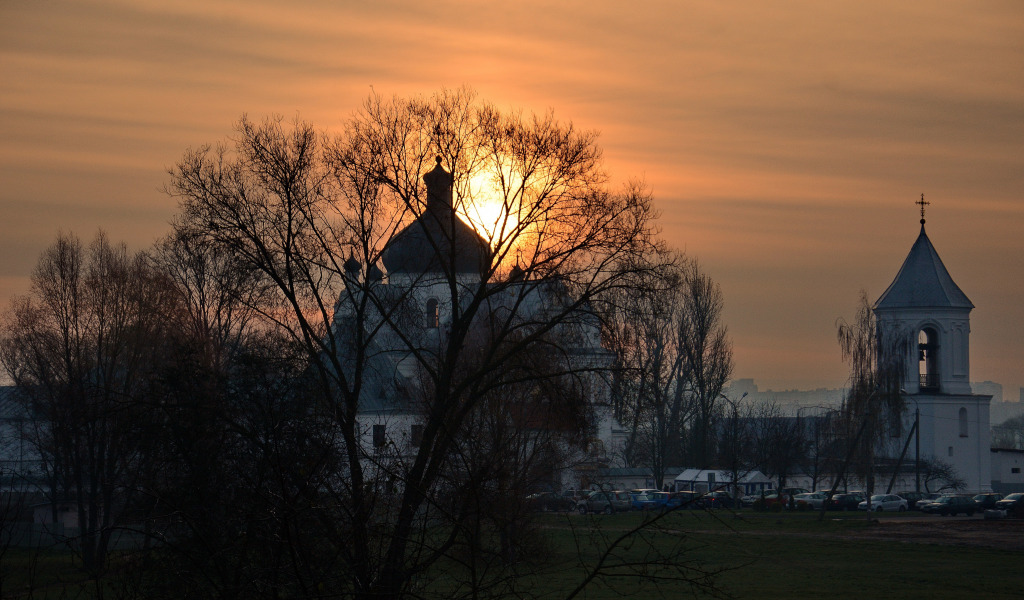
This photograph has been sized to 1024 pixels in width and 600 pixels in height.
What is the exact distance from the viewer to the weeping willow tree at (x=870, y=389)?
6206cm

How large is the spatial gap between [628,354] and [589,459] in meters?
18.1

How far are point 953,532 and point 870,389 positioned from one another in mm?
16891

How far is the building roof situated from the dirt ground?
27.8 metres

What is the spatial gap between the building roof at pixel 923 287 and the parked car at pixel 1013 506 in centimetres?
2448

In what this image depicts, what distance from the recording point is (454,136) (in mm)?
24375

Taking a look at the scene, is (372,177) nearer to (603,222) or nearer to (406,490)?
(603,222)

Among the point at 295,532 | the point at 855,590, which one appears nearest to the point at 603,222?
the point at 855,590

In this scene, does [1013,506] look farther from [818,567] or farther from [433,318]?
[433,318]

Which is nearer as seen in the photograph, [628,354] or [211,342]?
[628,354]

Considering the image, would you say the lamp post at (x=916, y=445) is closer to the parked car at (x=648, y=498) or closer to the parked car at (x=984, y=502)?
the parked car at (x=984, y=502)

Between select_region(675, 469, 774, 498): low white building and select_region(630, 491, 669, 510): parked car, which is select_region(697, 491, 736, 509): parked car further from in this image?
select_region(675, 469, 774, 498): low white building

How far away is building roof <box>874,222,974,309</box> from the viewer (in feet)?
269

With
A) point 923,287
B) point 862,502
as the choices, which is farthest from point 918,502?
point 923,287

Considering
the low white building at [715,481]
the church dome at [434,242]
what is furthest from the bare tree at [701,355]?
the church dome at [434,242]
